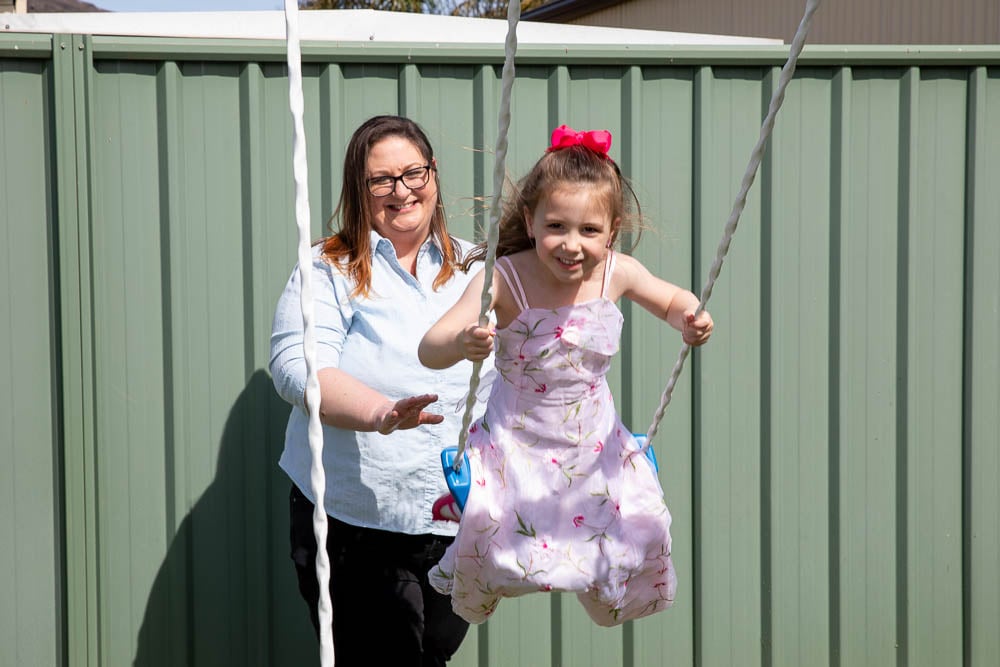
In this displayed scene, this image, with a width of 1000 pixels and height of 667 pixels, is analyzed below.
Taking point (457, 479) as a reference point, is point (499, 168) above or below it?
above

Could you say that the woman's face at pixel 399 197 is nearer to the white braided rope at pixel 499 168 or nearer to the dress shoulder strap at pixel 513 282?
the dress shoulder strap at pixel 513 282

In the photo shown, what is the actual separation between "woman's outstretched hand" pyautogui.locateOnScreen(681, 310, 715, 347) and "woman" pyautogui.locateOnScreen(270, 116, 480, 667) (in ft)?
2.36

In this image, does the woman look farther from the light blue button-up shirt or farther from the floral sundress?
the floral sundress

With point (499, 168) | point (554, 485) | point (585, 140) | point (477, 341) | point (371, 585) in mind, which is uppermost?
point (585, 140)

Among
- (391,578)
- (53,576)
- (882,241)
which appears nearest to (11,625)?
(53,576)

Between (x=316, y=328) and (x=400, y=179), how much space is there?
1.29ft

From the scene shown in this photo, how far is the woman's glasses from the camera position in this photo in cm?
254

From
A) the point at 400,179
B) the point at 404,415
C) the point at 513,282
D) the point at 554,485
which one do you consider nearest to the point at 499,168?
the point at 513,282

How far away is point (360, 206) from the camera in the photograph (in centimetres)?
259

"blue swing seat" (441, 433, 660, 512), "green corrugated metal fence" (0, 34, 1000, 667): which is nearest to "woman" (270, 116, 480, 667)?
"blue swing seat" (441, 433, 660, 512)

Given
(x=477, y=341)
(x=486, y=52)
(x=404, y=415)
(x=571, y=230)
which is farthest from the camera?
(x=486, y=52)

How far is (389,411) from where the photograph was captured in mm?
2154

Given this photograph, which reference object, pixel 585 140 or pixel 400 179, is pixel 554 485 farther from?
pixel 400 179

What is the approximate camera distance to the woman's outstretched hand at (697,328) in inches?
81.3
